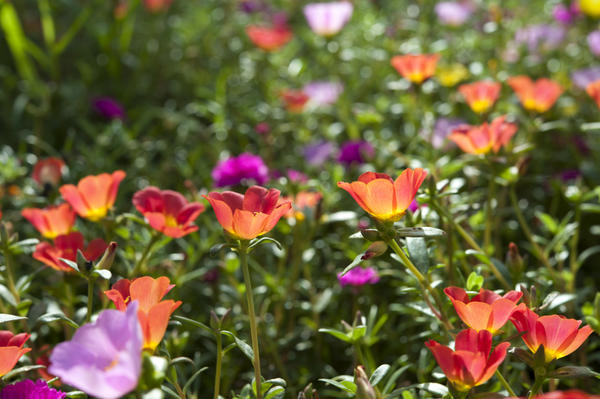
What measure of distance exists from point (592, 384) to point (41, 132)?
178cm

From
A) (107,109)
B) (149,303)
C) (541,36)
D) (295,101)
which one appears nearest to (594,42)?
(541,36)

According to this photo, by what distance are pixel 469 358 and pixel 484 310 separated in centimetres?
8

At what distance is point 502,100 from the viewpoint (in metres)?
1.93

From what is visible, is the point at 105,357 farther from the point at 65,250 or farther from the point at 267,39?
the point at 267,39

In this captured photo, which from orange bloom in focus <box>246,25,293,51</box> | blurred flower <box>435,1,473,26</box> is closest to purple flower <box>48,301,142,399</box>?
orange bloom in focus <box>246,25,293,51</box>

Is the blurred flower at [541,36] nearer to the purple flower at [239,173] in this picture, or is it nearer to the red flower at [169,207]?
the purple flower at [239,173]

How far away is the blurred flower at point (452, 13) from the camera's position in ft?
8.14

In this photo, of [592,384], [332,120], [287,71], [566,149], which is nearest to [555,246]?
[592,384]

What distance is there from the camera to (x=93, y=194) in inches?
41.9

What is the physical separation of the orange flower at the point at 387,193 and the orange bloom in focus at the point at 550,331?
194mm

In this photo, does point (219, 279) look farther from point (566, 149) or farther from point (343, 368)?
point (566, 149)

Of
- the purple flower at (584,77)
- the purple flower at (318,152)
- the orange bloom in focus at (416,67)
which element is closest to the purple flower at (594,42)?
the purple flower at (584,77)


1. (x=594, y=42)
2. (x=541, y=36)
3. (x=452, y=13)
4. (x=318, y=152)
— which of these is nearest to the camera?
(x=318, y=152)

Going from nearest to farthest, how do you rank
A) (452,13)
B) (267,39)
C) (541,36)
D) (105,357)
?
(105,357), (267,39), (541,36), (452,13)
